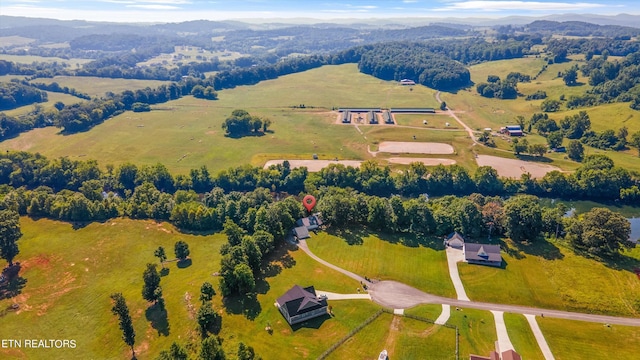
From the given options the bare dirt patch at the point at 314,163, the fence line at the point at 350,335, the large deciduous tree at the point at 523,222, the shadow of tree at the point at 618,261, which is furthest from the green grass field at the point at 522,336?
the bare dirt patch at the point at 314,163

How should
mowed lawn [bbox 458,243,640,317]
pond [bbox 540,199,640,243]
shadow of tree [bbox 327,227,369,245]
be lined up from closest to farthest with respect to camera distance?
1. mowed lawn [bbox 458,243,640,317]
2. shadow of tree [bbox 327,227,369,245]
3. pond [bbox 540,199,640,243]

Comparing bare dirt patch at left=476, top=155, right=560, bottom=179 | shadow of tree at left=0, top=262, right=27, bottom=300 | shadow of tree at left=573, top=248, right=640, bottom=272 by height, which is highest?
shadow of tree at left=573, top=248, right=640, bottom=272

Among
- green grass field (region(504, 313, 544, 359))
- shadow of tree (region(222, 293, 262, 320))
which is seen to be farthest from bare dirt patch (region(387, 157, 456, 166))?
shadow of tree (region(222, 293, 262, 320))

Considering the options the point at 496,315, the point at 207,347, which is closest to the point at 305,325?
the point at 207,347

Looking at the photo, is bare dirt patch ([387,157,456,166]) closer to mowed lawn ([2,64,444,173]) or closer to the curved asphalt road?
mowed lawn ([2,64,444,173])

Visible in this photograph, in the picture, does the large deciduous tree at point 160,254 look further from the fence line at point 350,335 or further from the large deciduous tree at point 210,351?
the fence line at point 350,335

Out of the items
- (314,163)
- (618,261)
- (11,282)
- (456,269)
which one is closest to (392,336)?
(456,269)

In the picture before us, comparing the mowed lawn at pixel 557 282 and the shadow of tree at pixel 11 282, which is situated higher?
the mowed lawn at pixel 557 282
